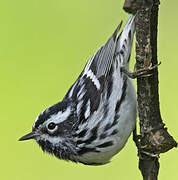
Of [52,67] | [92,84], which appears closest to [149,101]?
[92,84]

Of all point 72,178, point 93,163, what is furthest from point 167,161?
point 93,163

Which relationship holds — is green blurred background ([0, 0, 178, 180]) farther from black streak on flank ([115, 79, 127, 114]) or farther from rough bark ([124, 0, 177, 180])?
rough bark ([124, 0, 177, 180])

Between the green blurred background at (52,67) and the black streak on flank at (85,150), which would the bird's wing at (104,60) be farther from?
the green blurred background at (52,67)

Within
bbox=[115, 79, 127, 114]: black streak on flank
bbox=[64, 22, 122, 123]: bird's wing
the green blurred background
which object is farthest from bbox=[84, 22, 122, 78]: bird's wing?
the green blurred background

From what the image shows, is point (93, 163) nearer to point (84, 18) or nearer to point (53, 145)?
point (53, 145)

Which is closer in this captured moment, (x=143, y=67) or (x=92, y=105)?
(x=143, y=67)

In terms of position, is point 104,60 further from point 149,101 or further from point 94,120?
point 149,101

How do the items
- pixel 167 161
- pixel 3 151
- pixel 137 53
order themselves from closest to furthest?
pixel 137 53, pixel 167 161, pixel 3 151
